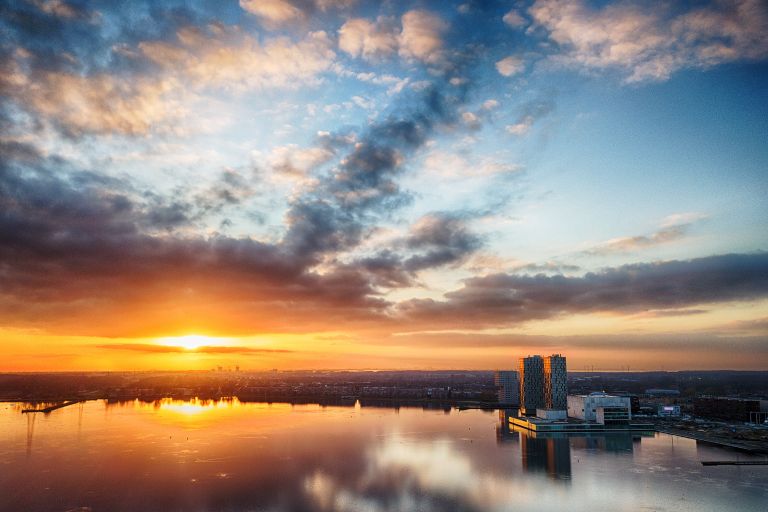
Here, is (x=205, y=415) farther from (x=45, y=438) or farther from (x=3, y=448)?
(x=3, y=448)

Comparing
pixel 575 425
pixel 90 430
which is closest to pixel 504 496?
pixel 575 425

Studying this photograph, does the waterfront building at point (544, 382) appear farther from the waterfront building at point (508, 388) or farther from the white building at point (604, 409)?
the white building at point (604, 409)

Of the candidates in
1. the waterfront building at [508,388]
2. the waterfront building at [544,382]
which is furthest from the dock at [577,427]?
the waterfront building at [508,388]

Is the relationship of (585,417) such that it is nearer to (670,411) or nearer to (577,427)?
(577,427)

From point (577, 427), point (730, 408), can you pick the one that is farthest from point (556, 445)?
point (730, 408)

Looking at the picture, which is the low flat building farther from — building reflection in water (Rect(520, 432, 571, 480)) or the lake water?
building reflection in water (Rect(520, 432, 571, 480))
